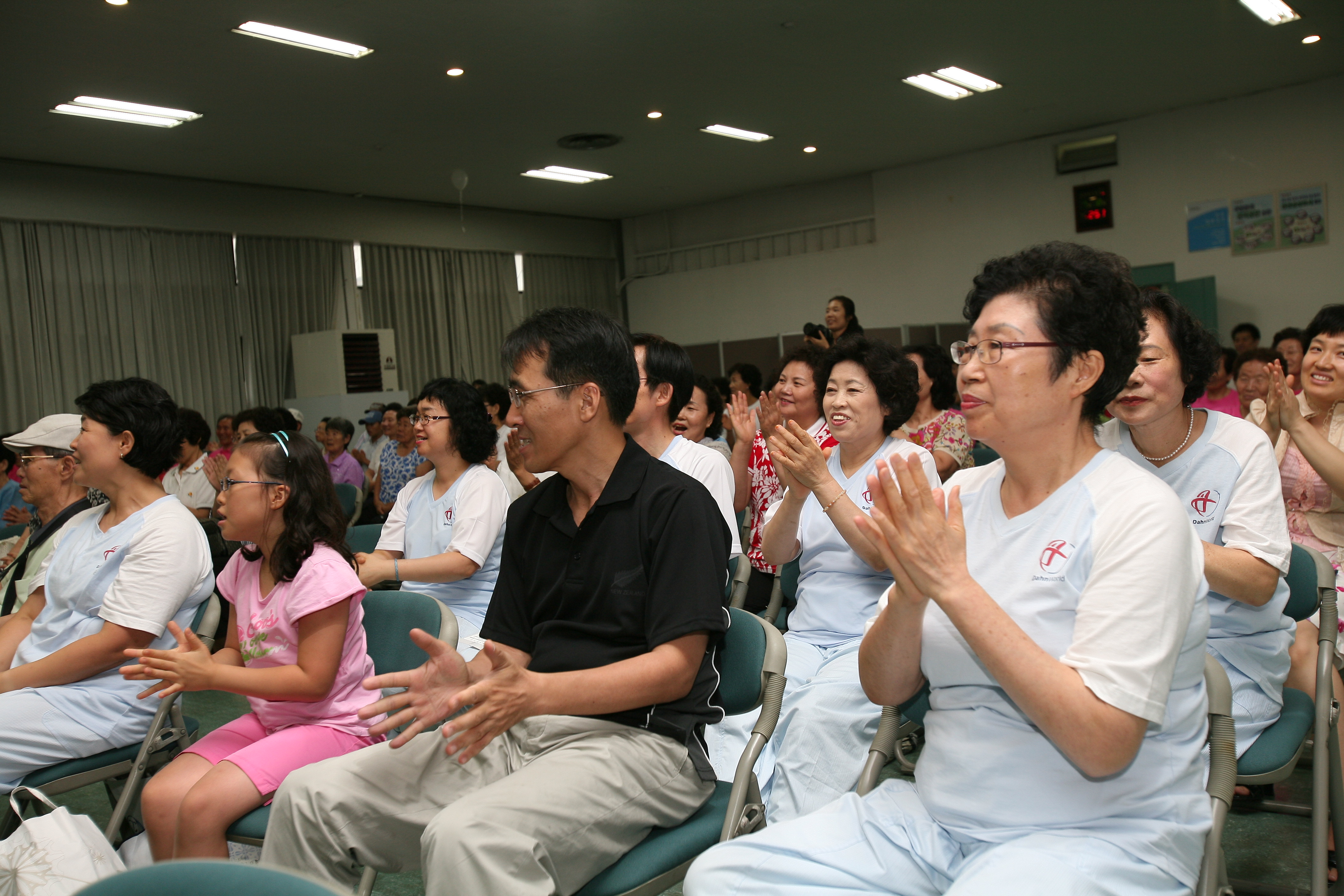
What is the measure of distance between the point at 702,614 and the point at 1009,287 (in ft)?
2.40

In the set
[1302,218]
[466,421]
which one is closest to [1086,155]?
[1302,218]

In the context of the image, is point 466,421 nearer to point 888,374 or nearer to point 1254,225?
point 888,374

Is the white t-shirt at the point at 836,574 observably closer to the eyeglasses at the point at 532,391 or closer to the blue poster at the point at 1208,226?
the eyeglasses at the point at 532,391

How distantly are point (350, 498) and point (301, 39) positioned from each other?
304 centimetres

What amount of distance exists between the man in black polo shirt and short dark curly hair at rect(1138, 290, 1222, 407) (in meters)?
1.13

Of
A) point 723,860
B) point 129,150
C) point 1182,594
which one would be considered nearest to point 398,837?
point 723,860

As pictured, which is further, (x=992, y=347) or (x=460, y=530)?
(x=460, y=530)

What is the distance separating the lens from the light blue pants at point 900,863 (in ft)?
3.91

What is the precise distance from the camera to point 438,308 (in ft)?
37.6

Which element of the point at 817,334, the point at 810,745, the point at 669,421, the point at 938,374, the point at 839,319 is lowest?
the point at 810,745

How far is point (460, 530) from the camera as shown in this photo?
311 cm

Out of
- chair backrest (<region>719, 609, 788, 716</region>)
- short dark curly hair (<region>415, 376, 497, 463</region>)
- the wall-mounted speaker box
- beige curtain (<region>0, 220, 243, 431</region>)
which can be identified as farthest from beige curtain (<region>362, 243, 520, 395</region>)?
chair backrest (<region>719, 609, 788, 716</region>)

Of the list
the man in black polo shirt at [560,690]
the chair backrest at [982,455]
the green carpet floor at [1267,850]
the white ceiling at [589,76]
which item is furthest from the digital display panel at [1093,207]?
the man in black polo shirt at [560,690]

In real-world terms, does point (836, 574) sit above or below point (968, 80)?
below
